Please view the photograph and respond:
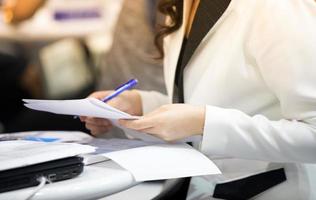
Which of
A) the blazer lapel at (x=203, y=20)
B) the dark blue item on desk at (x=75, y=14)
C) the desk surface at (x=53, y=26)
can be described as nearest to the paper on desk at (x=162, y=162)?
the blazer lapel at (x=203, y=20)

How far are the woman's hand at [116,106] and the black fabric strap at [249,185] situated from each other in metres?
0.31

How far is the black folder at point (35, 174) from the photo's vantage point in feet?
2.53

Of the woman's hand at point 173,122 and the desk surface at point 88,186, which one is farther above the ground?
the woman's hand at point 173,122

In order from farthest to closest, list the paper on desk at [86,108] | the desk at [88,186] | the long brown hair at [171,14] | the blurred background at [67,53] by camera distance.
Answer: the blurred background at [67,53]
the long brown hair at [171,14]
the paper on desk at [86,108]
the desk at [88,186]

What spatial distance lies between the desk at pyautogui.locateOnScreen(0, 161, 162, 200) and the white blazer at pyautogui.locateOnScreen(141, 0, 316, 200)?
19 centimetres

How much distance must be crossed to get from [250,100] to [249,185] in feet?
0.56

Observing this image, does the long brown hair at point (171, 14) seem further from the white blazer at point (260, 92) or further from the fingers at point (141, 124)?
the fingers at point (141, 124)

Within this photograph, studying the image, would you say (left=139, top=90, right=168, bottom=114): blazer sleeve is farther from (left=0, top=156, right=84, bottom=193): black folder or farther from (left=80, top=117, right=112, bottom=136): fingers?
(left=0, top=156, right=84, bottom=193): black folder

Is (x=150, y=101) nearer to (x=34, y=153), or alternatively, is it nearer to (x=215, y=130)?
(x=215, y=130)

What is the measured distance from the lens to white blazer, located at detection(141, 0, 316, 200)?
0.92 meters

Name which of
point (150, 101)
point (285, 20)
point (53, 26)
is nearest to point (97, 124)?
point (150, 101)

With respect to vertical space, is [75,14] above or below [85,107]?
above

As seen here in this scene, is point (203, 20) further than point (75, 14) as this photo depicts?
No

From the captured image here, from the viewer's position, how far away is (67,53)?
103 inches
